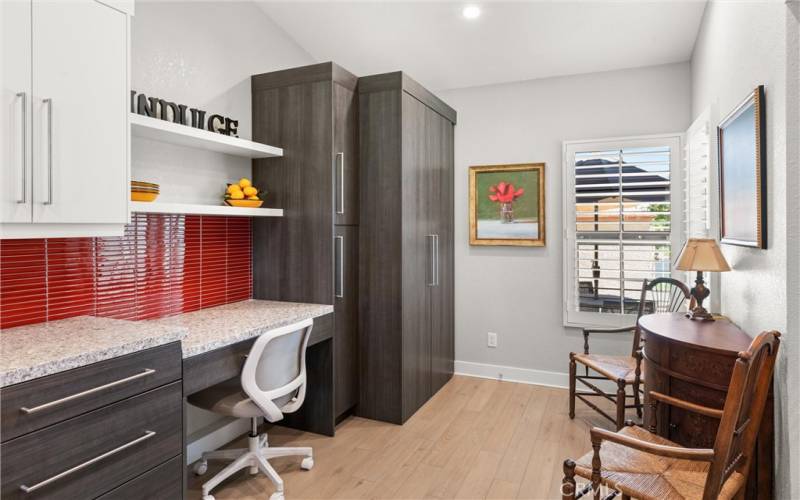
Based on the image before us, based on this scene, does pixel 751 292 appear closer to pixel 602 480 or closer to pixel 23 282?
pixel 602 480

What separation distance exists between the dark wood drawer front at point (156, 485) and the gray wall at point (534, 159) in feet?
9.29

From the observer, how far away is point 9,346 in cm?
167

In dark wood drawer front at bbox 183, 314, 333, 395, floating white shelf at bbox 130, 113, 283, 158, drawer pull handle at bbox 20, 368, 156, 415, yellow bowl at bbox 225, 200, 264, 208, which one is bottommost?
dark wood drawer front at bbox 183, 314, 333, 395

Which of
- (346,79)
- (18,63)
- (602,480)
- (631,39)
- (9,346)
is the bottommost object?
(602,480)

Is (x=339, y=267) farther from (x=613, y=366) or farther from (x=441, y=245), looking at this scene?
(x=613, y=366)

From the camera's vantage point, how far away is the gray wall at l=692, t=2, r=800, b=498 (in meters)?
1.55

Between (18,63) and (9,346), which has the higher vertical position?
(18,63)

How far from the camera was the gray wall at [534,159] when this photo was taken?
12.2 feet

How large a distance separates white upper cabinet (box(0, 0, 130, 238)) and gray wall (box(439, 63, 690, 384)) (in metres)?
2.90

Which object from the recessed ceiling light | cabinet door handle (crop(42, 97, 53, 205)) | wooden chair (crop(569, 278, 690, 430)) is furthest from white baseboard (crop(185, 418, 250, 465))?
the recessed ceiling light

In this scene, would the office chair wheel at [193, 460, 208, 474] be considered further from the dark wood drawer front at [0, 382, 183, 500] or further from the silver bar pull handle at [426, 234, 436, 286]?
the silver bar pull handle at [426, 234, 436, 286]

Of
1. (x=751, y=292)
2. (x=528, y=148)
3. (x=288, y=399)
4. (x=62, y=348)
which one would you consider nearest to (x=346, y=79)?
(x=528, y=148)

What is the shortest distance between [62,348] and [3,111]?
82cm

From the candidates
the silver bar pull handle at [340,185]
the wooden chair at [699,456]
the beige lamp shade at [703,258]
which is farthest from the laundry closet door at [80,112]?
the beige lamp shade at [703,258]
